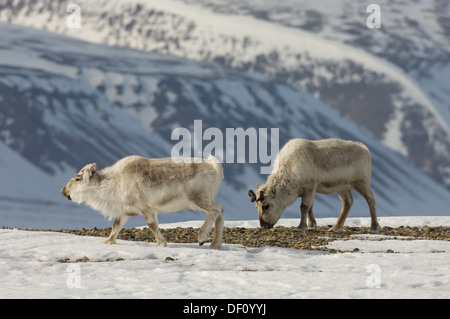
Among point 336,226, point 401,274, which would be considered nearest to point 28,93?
point 336,226

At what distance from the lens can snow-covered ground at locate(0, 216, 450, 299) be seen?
1007cm

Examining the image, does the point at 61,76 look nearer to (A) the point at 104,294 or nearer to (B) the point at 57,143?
(B) the point at 57,143

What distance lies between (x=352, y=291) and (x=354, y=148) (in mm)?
9170

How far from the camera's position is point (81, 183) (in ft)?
46.3

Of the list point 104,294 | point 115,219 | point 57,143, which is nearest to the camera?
point 104,294

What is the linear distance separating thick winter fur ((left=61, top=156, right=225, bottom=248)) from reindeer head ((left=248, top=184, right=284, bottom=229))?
4.04m

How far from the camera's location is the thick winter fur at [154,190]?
13.4 meters

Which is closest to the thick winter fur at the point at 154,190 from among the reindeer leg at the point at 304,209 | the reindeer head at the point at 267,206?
the reindeer head at the point at 267,206

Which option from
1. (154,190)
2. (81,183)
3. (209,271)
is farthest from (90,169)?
(209,271)

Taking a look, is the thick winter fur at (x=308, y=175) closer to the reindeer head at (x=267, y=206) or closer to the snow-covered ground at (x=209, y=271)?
the reindeer head at (x=267, y=206)

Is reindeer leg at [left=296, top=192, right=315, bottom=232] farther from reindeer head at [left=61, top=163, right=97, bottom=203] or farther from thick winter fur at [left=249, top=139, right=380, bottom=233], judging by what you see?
reindeer head at [left=61, top=163, right=97, bottom=203]

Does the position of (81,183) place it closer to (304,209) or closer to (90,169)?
(90,169)

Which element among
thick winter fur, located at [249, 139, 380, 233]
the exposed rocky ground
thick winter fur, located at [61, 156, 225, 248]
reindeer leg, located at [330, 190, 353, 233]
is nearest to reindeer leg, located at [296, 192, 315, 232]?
thick winter fur, located at [249, 139, 380, 233]

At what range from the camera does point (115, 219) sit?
14.1 meters
